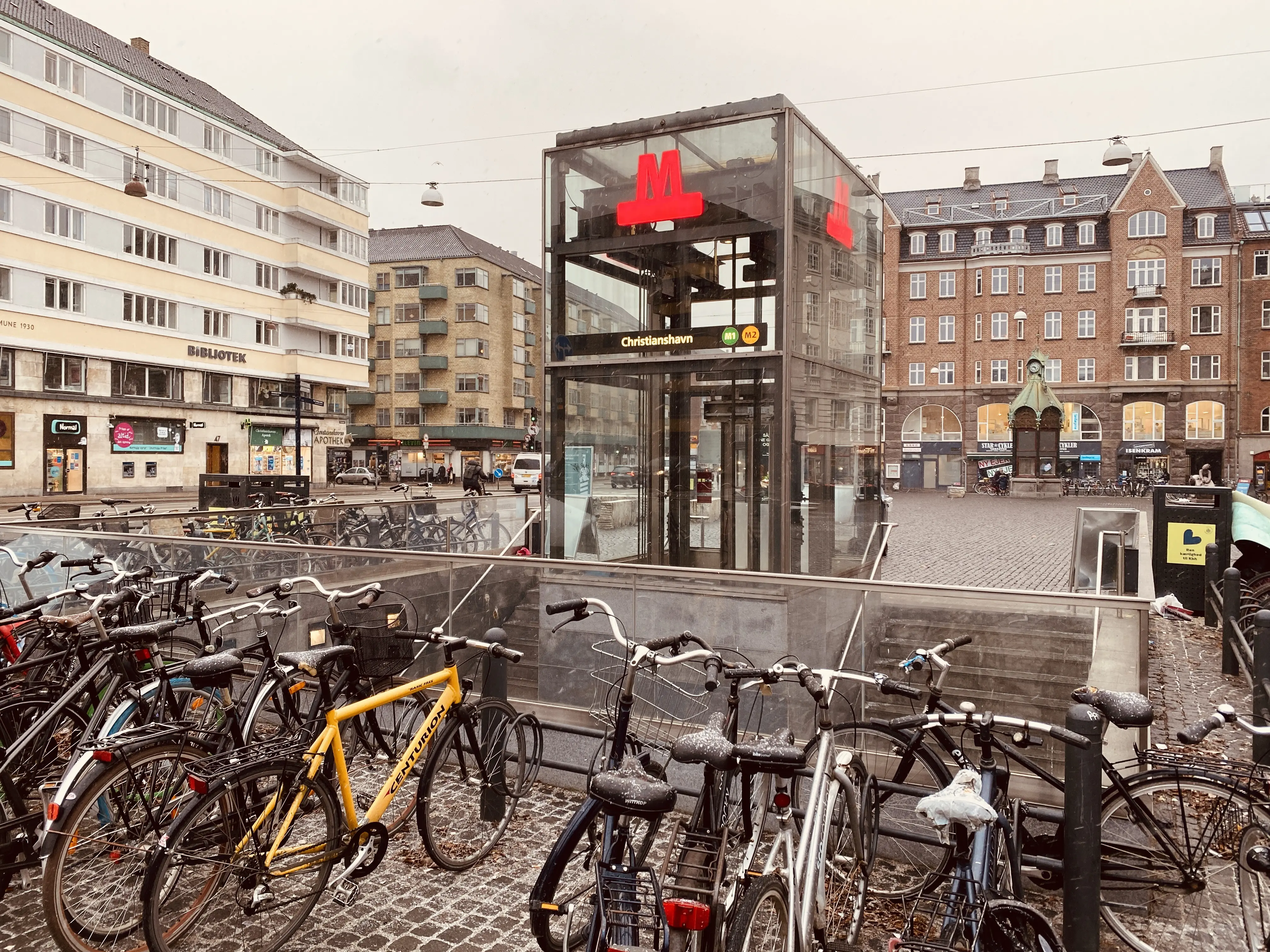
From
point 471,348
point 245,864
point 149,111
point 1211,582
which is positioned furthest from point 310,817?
point 471,348

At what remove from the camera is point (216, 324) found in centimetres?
4622

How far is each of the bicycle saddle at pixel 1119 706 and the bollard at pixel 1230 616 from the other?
18.3 ft

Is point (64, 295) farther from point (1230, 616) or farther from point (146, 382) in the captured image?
point (1230, 616)

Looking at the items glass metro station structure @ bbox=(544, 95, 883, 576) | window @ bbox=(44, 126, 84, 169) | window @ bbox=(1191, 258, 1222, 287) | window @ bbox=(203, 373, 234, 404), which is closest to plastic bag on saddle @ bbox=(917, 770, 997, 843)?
glass metro station structure @ bbox=(544, 95, 883, 576)

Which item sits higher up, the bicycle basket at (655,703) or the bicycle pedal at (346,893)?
the bicycle basket at (655,703)

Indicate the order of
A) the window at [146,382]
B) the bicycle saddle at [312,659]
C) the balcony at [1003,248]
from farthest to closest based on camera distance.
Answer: the balcony at [1003,248]
the window at [146,382]
the bicycle saddle at [312,659]

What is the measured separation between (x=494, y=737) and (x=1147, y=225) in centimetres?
6092

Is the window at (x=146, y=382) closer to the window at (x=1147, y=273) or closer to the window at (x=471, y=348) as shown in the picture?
the window at (x=471, y=348)

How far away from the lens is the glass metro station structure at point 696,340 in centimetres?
888

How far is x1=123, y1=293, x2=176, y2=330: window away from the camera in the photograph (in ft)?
136

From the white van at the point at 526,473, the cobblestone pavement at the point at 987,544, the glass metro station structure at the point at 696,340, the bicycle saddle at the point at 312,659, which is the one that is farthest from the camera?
the white van at the point at 526,473

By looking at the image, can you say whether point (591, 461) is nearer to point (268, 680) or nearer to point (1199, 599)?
point (268, 680)

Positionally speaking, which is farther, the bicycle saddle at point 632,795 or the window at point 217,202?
the window at point 217,202

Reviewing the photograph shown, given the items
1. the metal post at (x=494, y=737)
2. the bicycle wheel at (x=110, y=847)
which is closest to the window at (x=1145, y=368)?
the metal post at (x=494, y=737)
